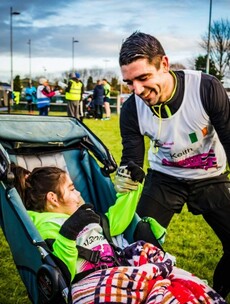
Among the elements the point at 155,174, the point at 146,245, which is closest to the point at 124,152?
the point at 155,174

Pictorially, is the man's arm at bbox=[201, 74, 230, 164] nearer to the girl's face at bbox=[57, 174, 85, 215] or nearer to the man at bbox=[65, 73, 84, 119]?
the girl's face at bbox=[57, 174, 85, 215]

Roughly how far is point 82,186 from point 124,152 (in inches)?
20.9

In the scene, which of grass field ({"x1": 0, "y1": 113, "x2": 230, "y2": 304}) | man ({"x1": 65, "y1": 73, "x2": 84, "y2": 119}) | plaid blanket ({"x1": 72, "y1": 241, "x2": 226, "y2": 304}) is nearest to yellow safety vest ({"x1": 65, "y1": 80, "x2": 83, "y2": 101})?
man ({"x1": 65, "y1": 73, "x2": 84, "y2": 119})

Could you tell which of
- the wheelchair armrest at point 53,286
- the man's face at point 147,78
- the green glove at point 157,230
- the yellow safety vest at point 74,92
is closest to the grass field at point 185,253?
the green glove at point 157,230

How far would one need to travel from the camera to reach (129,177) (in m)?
3.09

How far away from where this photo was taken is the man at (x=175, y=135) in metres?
2.97

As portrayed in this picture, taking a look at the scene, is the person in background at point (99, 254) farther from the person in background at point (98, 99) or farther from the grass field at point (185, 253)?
the person in background at point (98, 99)

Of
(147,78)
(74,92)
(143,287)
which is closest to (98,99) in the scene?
(74,92)

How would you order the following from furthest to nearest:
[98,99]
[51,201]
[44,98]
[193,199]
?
[98,99], [44,98], [193,199], [51,201]

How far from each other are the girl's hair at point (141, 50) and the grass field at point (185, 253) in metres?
2.03

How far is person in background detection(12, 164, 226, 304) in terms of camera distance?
243cm

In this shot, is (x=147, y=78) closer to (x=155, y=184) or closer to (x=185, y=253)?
(x=155, y=184)

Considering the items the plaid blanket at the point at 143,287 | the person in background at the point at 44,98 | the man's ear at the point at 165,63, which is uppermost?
the man's ear at the point at 165,63

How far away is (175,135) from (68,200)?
79 cm
